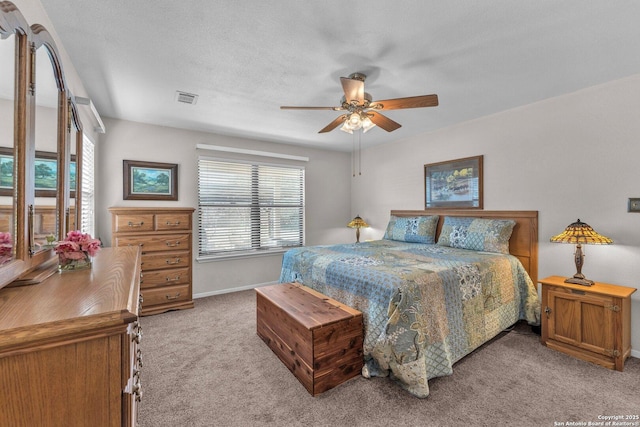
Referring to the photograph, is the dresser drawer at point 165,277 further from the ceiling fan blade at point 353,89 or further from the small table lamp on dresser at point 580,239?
the small table lamp on dresser at point 580,239

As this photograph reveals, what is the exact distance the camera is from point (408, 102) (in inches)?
87.0

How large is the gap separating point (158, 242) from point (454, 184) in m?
3.86

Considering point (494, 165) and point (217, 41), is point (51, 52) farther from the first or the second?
point (494, 165)

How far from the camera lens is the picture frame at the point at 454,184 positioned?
3.52m

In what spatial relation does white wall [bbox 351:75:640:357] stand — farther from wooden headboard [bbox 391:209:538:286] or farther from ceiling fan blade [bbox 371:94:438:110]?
ceiling fan blade [bbox 371:94:438:110]

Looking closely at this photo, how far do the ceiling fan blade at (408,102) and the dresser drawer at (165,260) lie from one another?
113 inches

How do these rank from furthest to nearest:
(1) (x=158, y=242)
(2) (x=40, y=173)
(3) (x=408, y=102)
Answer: (1) (x=158, y=242)
(3) (x=408, y=102)
(2) (x=40, y=173)

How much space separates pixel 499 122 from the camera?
3.28 m

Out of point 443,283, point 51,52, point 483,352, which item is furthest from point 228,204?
point 483,352

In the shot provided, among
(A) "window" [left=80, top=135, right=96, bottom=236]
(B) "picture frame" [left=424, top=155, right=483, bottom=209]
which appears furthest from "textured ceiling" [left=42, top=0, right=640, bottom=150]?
(B) "picture frame" [left=424, top=155, right=483, bottom=209]

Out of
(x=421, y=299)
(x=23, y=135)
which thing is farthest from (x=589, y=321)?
(x=23, y=135)

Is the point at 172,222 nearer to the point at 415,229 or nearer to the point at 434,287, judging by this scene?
the point at 434,287

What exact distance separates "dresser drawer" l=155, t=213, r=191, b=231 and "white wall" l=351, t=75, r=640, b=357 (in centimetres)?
A: 323

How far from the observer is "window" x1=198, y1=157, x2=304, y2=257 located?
13.4 feet
